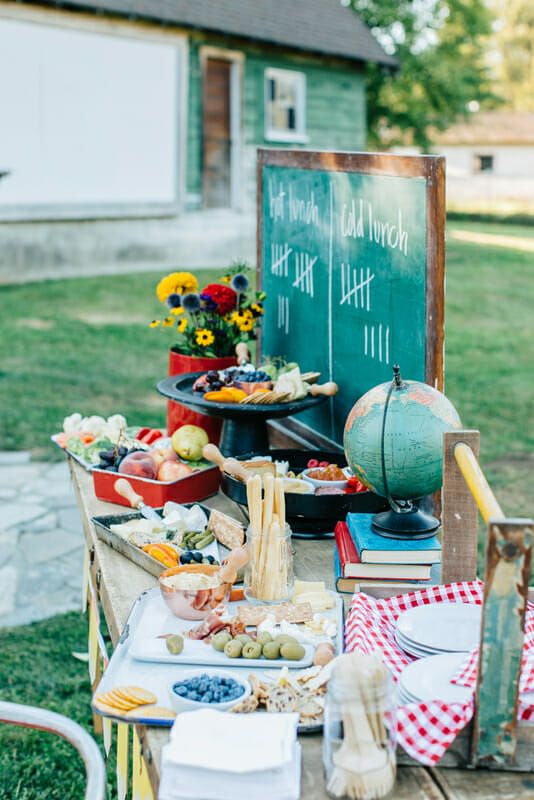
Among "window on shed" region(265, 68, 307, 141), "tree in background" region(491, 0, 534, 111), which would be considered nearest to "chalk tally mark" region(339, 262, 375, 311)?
"window on shed" region(265, 68, 307, 141)

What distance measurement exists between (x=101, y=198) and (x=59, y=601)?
1000 cm

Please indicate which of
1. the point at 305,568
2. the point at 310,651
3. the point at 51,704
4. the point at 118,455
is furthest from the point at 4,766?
the point at 310,651

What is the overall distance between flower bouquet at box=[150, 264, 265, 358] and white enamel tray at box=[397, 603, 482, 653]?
4.73 ft

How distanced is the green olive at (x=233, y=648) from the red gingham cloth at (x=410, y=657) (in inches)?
7.8

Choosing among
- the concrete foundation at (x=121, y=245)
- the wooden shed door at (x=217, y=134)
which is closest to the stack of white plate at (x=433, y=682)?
the concrete foundation at (x=121, y=245)

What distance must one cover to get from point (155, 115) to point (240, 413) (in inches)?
461

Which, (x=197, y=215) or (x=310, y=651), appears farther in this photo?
(x=197, y=215)

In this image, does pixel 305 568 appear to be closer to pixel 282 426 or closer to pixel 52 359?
pixel 282 426

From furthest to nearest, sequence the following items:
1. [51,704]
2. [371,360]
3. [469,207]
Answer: [469,207]
[51,704]
[371,360]

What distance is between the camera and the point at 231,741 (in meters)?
1.45

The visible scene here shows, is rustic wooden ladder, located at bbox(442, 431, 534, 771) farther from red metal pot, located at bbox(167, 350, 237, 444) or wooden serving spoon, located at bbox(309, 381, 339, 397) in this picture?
red metal pot, located at bbox(167, 350, 237, 444)

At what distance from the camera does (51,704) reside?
→ 3.39 metres

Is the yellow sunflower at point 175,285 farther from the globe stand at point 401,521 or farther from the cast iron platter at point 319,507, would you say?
the globe stand at point 401,521

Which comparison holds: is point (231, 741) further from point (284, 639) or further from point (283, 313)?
point (283, 313)
